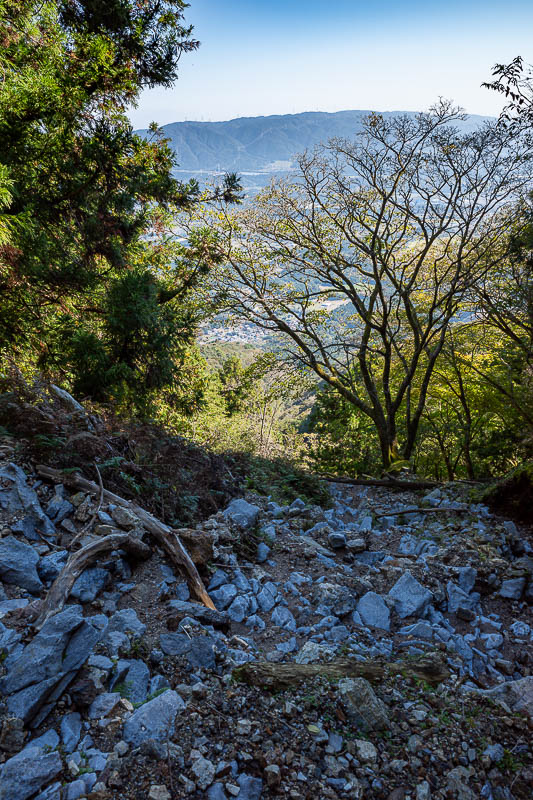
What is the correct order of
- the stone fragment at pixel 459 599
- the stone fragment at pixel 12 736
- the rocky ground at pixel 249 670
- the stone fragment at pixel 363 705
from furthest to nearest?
1. the stone fragment at pixel 459 599
2. the stone fragment at pixel 363 705
3. the rocky ground at pixel 249 670
4. the stone fragment at pixel 12 736

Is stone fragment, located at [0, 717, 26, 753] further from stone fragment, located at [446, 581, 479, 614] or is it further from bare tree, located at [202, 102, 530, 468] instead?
bare tree, located at [202, 102, 530, 468]

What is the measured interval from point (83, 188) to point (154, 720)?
7861 mm

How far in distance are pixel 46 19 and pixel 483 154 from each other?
8.41m

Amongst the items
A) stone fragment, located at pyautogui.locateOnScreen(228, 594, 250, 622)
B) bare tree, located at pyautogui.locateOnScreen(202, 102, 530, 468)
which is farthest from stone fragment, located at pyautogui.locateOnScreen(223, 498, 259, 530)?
bare tree, located at pyautogui.locateOnScreen(202, 102, 530, 468)

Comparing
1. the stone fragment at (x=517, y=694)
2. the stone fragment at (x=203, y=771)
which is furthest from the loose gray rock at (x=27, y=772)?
the stone fragment at (x=517, y=694)

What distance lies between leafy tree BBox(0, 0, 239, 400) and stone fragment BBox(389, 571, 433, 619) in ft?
20.1

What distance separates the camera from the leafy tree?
6.09 metres

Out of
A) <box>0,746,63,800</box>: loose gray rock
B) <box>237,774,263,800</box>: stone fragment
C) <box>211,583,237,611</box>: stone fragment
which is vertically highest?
<box>0,746,63,800</box>: loose gray rock

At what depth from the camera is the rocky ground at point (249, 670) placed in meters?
1.80

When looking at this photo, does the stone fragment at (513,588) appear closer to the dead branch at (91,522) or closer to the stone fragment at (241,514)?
the stone fragment at (241,514)

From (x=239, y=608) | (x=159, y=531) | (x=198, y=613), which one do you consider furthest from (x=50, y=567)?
(x=239, y=608)

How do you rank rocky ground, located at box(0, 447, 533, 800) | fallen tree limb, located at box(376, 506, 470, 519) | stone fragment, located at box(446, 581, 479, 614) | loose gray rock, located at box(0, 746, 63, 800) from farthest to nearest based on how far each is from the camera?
fallen tree limb, located at box(376, 506, 470, 519) → stone fragment, located at box(446, 581, 479, 614) → rocky ground, located at box(0, 447, 533, 800) → loose gray rock, located at box(0, 746, 63, 800)

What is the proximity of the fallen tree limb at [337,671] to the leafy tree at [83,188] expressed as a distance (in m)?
5.73

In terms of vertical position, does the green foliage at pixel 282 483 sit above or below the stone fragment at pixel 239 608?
below
